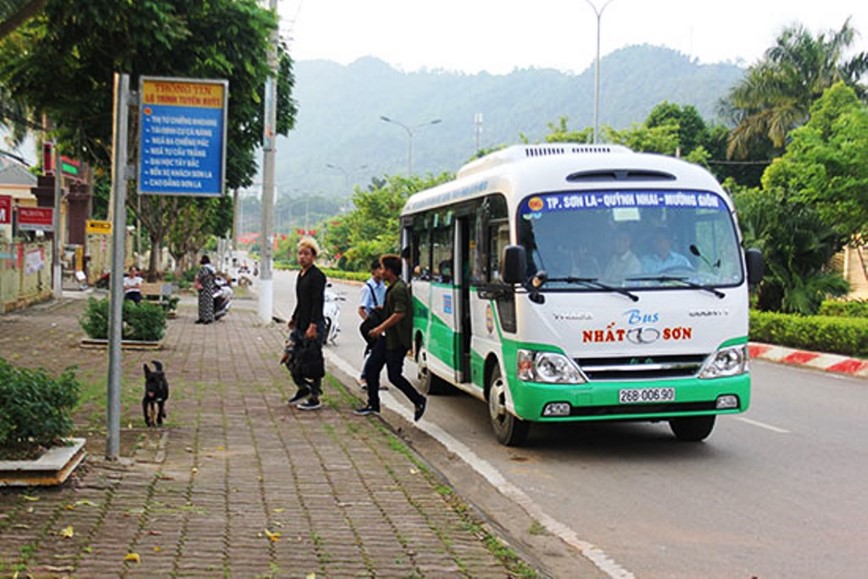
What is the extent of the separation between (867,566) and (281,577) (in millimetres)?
3323

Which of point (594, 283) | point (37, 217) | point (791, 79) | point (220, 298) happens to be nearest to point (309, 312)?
point (594, 283)

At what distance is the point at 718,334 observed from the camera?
8.84 metres

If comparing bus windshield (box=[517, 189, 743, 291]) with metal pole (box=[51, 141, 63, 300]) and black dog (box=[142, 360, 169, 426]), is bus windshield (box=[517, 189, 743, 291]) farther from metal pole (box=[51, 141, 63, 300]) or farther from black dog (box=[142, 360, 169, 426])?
metal pole (box=[51, 141, 63, 300])

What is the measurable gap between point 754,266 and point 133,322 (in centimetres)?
1169

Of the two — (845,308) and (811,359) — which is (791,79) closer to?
(845,308)

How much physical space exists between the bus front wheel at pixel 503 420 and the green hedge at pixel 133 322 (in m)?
9.55

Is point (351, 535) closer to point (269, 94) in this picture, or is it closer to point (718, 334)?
point (718, 334)

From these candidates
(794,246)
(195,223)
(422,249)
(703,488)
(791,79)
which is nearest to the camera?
(703,488)

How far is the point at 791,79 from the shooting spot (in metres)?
49.1

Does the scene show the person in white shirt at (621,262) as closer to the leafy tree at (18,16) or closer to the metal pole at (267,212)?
the leafy tree at (18,16)

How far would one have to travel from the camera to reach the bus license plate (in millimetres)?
8586

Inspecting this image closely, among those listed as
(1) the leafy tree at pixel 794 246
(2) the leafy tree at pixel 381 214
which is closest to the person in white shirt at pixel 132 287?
(1) the leafy tree at pixel 794 246

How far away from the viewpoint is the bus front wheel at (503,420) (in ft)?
30.6

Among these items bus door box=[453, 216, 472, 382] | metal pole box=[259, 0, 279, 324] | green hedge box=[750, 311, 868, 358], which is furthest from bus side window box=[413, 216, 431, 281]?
metal pole box=[259, 0, 279, 324]
